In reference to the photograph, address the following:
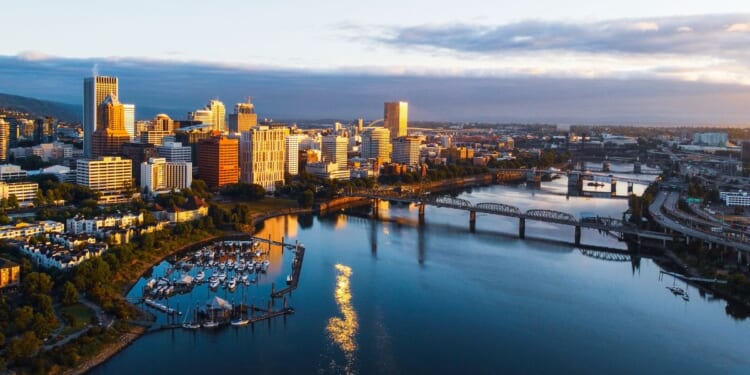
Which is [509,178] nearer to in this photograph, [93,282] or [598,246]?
[598,246]

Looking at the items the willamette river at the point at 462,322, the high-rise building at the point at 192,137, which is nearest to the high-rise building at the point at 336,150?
the high-rise building at the point at 192,137

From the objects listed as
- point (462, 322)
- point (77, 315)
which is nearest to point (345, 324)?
point (462, 322)

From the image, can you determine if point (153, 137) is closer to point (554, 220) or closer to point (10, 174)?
point (10, 174)

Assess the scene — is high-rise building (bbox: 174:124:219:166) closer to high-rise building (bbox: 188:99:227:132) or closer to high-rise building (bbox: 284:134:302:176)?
high-rise building (bbox: 284:134:302:176)

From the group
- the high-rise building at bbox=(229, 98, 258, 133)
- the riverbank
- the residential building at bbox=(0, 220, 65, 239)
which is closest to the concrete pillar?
the residential building at bbox=(0, 220, 65, 239)

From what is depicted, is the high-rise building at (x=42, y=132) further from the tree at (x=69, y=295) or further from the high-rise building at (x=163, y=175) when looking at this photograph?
the tree at (x=69, y=295)

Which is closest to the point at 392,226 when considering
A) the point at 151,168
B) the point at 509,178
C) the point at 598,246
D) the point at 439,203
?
the point at 439,203
